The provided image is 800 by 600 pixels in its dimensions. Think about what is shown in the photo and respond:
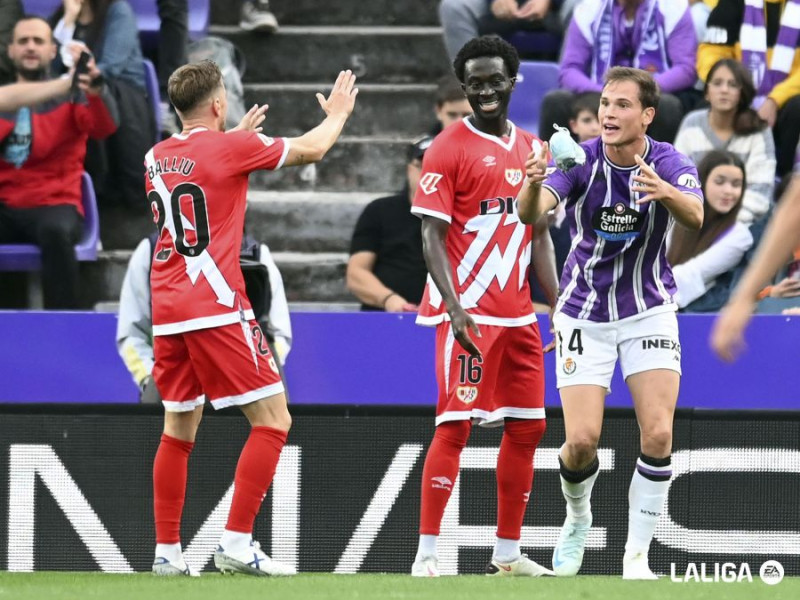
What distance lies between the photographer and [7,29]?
9828 millimetres

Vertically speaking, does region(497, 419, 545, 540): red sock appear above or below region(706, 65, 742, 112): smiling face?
below

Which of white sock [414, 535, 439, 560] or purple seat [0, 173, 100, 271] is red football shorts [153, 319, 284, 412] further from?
purple seat [0, 173, 100, 271]

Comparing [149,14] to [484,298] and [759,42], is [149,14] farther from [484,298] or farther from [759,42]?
[484,298]

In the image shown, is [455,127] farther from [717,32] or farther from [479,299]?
[717,32]

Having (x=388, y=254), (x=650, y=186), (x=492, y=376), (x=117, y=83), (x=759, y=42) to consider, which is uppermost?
(x=759, y=42)

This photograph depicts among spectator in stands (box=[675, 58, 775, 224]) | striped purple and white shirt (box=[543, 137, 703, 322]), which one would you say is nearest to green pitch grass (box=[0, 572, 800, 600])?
striped purple and white shirt (box=[543, 137, 703, 322])

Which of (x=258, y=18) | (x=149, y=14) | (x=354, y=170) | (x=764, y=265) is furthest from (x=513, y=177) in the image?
(x=258, y=18)

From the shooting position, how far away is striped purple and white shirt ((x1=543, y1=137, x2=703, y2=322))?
6277 mm

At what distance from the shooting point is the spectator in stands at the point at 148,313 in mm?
7438

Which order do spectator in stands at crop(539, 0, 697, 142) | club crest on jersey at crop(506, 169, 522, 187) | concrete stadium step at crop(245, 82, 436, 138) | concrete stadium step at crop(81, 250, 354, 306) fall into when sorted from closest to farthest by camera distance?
club crest on jersey at crop(506, 169, 522, 187), spectator in stands at crop(539, 0, 697, 142), concrete stadium step at crop(81, 250, 354, 306), concrete stadium step at crop(245, 82, 436, 138)

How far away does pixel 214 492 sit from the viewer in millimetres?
7172

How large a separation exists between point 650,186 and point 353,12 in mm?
6211

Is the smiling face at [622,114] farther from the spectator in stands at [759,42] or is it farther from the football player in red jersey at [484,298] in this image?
the spectator in stands at [759,42]

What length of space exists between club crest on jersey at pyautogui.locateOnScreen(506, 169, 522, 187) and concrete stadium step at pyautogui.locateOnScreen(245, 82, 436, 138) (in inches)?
169
